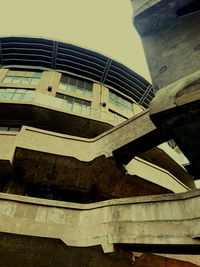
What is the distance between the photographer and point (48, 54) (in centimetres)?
1720

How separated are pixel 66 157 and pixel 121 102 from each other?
1044 cm

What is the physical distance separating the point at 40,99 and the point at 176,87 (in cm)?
920

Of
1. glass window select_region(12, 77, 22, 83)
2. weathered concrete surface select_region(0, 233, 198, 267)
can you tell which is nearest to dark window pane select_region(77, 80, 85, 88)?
glass window select_region(12, 77, 22, 83)

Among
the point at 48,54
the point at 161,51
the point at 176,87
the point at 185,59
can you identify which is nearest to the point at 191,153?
the point at 176,87

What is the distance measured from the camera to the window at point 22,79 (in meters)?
15.4

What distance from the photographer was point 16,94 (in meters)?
13.4

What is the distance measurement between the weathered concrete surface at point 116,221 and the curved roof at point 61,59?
13737mm

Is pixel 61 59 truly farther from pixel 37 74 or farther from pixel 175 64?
pixel 175 64

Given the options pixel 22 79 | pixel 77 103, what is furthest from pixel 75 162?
pixel 22 79

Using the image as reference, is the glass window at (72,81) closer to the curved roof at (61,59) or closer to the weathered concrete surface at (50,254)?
the curved roof at (61,59)

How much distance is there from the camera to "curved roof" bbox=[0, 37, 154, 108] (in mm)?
17000

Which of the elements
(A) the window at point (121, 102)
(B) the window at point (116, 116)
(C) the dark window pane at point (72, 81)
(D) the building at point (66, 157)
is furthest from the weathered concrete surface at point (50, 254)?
(C) the dark window pane at point (72, 81)

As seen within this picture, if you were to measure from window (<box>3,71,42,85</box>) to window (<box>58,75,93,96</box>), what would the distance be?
2.02 meters

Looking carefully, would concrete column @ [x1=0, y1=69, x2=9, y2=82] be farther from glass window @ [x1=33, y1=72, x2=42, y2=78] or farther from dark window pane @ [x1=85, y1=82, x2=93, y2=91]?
dark window pane @ [x1=85, y1=82, x2=93, y2=91]
